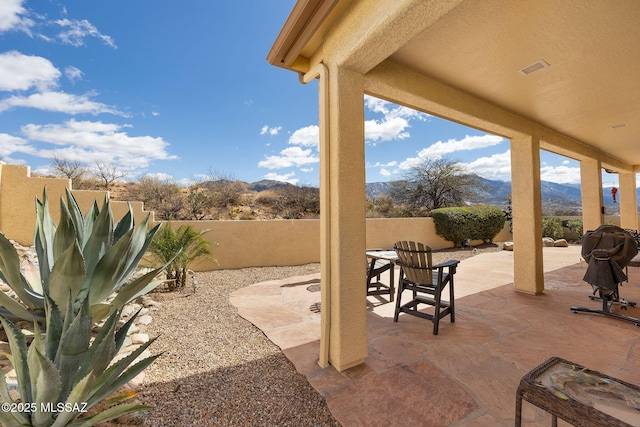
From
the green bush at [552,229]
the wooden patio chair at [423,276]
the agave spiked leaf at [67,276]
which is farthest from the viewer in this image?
the green bush at [552,229]

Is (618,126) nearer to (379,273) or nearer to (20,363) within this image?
(379,273)

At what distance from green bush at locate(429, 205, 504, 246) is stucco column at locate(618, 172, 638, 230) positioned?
3.29 metres

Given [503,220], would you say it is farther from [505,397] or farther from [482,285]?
[505,397]

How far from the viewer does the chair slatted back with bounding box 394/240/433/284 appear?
9.62 feet

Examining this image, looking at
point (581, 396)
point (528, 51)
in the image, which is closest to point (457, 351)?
point (581, 396)

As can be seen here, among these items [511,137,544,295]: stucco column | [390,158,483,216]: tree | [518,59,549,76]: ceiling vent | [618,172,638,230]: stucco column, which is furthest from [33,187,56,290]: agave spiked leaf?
[390,158,483,216]: tree

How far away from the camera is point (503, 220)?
1032 cm

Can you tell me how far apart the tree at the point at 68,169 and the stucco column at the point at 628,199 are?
19481 mm

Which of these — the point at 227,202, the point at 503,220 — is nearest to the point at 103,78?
the point at 227,202

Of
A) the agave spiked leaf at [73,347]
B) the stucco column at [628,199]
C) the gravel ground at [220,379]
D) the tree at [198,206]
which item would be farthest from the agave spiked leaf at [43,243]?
the stucco column at [628,199]

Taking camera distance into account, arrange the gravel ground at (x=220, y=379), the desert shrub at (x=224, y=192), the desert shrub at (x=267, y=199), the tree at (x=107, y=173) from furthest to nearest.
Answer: the desert shrub at (x=267, y=199), the desert shrub at (x=224, y=192), the tree at (x=107, y=173), the gravel ground at (x=220, y=379)

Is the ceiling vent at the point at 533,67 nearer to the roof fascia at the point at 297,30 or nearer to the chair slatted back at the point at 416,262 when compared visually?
the chair slatted back at the point at 416,262

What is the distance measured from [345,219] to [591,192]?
7635 millimetres

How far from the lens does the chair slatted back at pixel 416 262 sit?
2.93 meters
